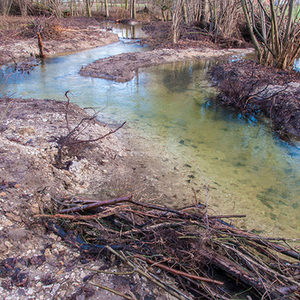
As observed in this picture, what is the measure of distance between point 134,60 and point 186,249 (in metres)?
10.1

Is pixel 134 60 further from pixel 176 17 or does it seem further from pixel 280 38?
pixel 280 38

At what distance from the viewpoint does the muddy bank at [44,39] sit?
12164 millimetres

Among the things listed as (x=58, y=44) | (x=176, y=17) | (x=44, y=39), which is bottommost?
(x=58, y=44)

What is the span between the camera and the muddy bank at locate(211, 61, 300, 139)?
6.19 m

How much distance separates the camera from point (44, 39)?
46.8ft

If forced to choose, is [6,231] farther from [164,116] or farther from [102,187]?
[164,116]

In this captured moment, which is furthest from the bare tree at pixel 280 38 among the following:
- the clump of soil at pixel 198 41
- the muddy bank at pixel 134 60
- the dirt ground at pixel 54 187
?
the dirt ground at pixel 54 187

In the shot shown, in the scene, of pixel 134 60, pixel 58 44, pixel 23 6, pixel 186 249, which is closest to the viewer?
pixel 186 249

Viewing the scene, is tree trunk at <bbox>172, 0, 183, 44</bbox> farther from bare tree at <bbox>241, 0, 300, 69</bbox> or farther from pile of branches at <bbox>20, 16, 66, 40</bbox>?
pile of branches at <bbox>20, 16, 66, 40</bbox>

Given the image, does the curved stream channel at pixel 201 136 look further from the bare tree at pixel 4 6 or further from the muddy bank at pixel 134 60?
the bare tree at pixel 4 6

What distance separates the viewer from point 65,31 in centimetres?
1573

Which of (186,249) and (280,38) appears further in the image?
(280,38)

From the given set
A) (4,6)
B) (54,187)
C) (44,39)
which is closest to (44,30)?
(44,39)

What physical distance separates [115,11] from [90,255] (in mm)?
29107
